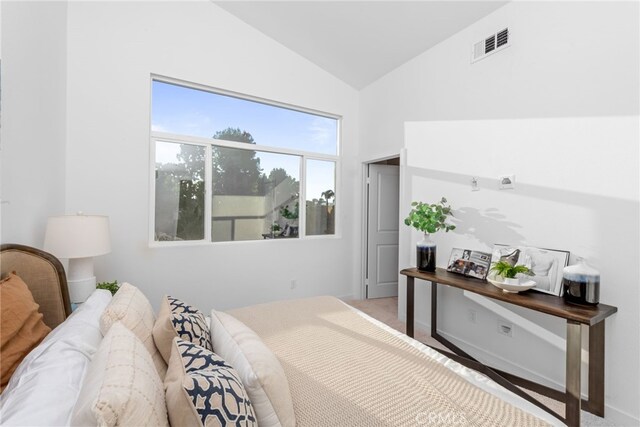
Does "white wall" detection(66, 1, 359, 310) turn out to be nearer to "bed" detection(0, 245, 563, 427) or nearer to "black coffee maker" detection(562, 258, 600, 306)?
"bed" detection(0, 245, 563, 427)

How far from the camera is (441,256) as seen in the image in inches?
122

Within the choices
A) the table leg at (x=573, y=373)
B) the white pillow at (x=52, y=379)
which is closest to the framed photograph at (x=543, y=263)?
the table leg at (x=573, y=373)

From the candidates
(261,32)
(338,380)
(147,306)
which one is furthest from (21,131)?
(261,32)

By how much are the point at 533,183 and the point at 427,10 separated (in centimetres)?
183

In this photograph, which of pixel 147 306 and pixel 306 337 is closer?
pixel 147 306

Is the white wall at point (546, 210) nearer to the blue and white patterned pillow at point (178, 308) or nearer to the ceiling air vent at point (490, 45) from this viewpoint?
the ceiling air vent at point (490, 45)

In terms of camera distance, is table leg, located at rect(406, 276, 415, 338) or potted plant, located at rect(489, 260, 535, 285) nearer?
potted plant, located at rect(489, 260, 535, 285)

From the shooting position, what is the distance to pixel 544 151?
7.32ft

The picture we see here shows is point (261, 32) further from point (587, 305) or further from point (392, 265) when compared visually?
point (587, 305)

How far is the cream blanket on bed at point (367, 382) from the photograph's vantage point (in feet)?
3.47

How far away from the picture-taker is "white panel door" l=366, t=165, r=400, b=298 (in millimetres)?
4406

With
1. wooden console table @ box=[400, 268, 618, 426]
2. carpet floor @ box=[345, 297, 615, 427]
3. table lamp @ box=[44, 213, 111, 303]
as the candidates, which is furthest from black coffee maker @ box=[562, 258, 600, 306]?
table lamp @ box=[44, 213, 111, 303]

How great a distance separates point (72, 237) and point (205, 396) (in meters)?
1.89

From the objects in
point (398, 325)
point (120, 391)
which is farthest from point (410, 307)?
point (120, 391)
